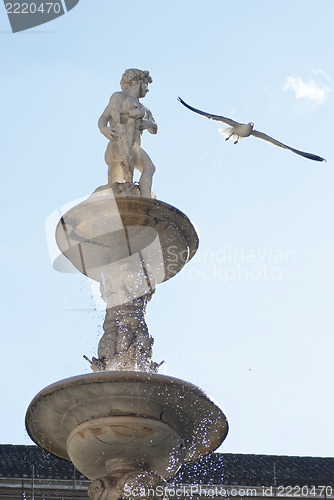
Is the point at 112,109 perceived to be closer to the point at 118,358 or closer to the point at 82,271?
the point at 82,271

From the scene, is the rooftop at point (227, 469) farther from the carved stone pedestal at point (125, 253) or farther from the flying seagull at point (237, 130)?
the carved stone pedestal at point (125, 253)

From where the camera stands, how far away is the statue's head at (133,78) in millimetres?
12930

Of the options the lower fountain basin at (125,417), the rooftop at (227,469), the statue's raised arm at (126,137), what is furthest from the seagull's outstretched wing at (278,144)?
the rooftop at (227,469)

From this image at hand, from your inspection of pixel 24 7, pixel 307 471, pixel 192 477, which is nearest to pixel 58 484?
pixel 192 477

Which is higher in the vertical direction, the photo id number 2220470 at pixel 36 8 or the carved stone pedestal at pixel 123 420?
the photo id number 2220470 at pixel 36 8

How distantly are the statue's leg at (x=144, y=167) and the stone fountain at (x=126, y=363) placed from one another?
0.01 m

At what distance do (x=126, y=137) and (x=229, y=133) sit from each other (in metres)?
3.23

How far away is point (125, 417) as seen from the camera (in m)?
10.1

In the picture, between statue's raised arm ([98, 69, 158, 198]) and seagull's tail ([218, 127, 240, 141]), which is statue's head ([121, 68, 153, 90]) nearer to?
statue's raised arm ([98, 69, 158, 198])

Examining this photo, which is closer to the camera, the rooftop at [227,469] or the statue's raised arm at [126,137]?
the statue's raised arm at [126,137]

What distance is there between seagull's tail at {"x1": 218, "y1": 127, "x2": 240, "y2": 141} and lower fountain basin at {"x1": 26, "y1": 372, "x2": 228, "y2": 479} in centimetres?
554

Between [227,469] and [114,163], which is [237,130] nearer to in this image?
[114,163]

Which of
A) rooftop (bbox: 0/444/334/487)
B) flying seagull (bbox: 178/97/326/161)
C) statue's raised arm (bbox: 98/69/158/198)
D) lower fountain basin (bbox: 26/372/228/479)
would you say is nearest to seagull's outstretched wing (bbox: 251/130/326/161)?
flying seagull (bbox: 178/97/326/161)

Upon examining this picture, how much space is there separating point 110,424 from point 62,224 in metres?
2.40
